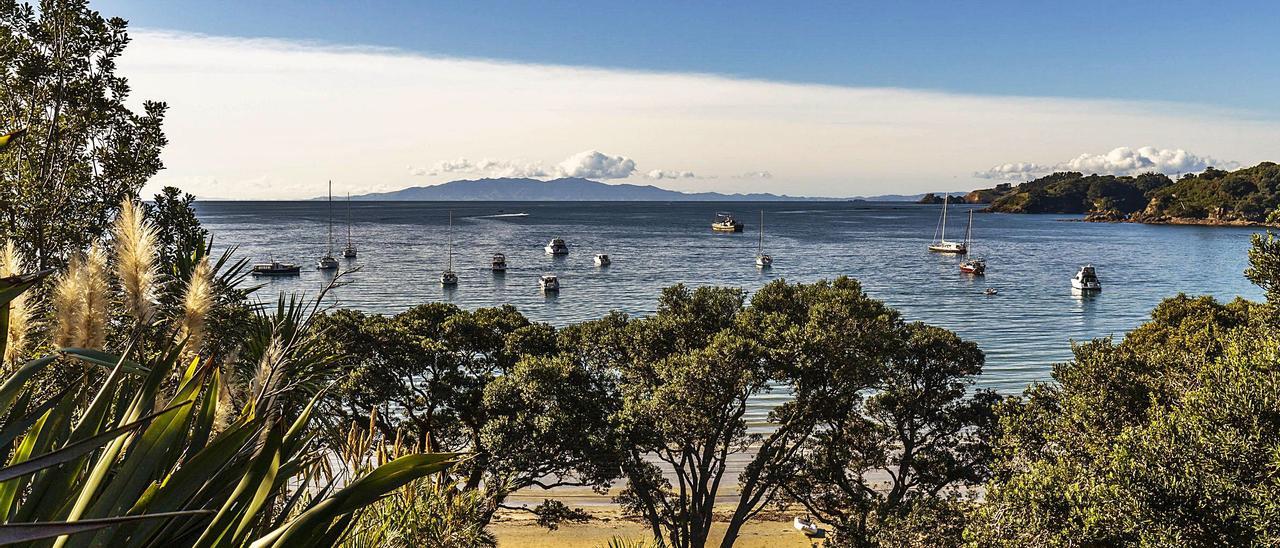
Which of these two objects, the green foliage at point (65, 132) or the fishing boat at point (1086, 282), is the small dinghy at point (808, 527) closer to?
the green foliage at point (65, 132)

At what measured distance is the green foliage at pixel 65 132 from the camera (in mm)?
6871

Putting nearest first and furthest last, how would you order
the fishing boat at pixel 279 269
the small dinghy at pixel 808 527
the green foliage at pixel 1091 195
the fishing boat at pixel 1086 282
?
the small dinghy at pixel 808 527 < the fishing boat at pixel 1086 282 < the fishing boat at pixel 279 269 < the green foliage at pixel 1091 195

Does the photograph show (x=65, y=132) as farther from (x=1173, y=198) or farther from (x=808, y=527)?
(x=1173, y=198)

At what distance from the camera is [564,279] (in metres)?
62.7

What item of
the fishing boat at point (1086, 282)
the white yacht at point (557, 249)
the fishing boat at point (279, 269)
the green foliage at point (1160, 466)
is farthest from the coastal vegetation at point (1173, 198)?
the green foliage at point (1160, 466)

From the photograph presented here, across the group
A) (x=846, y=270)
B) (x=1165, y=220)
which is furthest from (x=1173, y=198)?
(x=846, y=270)

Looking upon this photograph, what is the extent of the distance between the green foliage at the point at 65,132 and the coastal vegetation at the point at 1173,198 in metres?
124

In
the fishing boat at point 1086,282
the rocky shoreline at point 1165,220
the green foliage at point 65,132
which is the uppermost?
the green foliage at point 65,132

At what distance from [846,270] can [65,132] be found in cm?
6810

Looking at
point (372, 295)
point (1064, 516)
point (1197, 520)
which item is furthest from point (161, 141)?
point (372, 295)

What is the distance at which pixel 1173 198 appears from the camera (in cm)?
15088

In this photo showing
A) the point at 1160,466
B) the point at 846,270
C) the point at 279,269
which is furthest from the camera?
the point at 846,270

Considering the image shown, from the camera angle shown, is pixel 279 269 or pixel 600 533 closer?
pixel 600 533

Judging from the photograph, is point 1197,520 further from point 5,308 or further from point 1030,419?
Answer: point 5,308
